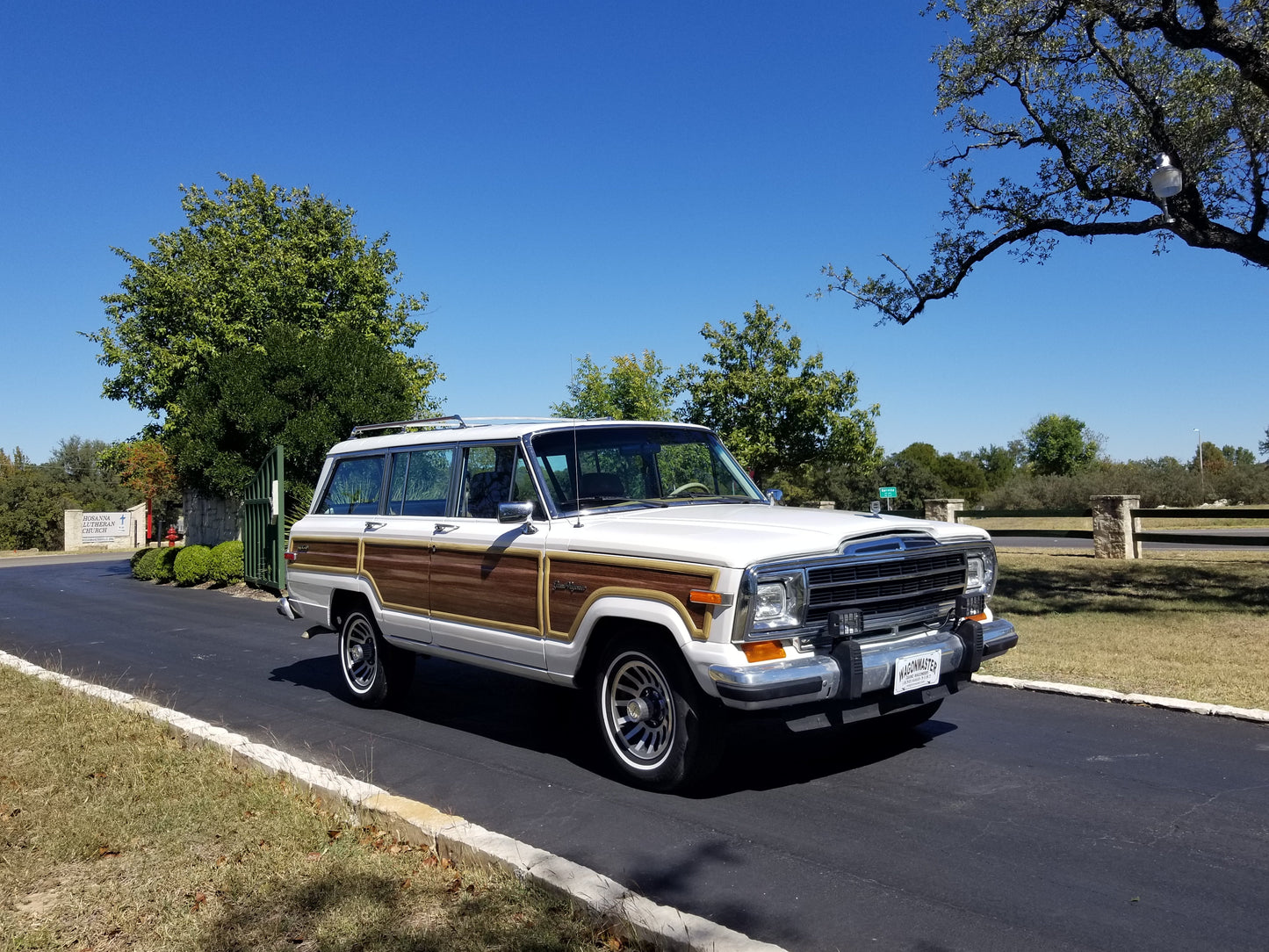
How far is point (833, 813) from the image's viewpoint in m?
4.95

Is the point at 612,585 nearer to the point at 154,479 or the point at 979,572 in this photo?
the point at 979,572

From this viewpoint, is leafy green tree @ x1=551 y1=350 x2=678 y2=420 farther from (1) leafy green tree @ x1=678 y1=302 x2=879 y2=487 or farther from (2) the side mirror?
(2) the side mirror

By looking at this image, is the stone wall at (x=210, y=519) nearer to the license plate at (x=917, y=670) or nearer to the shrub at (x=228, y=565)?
the shrub at (x=228, y=565)

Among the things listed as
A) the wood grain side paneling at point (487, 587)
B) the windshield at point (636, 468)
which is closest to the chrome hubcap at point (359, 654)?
the wood grain side paneling at point (487, 587)

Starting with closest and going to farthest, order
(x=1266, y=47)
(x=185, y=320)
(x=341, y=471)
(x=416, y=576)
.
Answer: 1. (x=416, y=576)
2. (x=341, y=471)
3. (x=1266, y=47)
4. (x=185, y=320)

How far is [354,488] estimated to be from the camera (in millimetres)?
8062

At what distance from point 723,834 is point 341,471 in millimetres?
5017

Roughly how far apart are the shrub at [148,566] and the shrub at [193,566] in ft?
4.73

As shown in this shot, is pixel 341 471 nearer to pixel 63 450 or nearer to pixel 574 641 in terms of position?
pixel 574 641

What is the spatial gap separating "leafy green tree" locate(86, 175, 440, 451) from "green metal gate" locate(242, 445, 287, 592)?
22.4 feet

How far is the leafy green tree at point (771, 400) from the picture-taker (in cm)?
3894

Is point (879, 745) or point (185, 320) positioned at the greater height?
point (185, 320)

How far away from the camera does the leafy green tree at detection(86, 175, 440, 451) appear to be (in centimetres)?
2497

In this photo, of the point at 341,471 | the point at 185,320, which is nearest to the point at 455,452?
the point at 341,471
